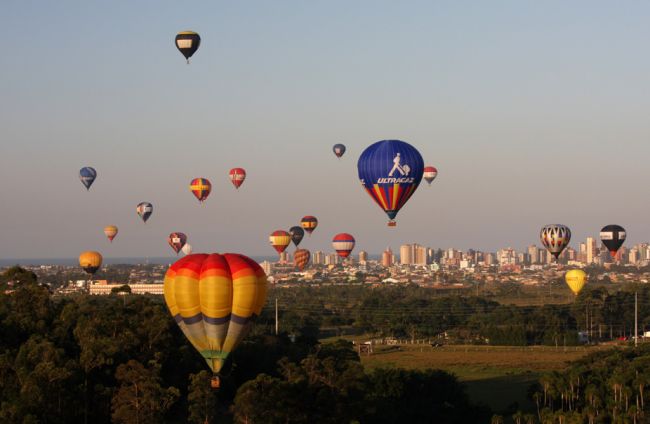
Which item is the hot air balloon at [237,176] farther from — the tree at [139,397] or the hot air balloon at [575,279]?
the tree at [139,397]

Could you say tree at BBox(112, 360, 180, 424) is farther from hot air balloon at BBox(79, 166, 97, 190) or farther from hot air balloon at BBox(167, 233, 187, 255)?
hot air balloon at BBox(167, 233, 187, 255)

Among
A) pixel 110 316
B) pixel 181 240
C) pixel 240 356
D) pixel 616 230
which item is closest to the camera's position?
pixel 110 316

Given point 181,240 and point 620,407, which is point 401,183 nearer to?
point 620,407

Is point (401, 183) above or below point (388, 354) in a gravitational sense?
above

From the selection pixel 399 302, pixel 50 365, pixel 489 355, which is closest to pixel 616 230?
pixel 489 355

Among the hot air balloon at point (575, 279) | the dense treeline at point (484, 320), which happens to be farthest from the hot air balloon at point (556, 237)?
the hot air balloon at point (575, 279)

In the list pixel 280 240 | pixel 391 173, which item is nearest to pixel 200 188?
pixel 280 240
